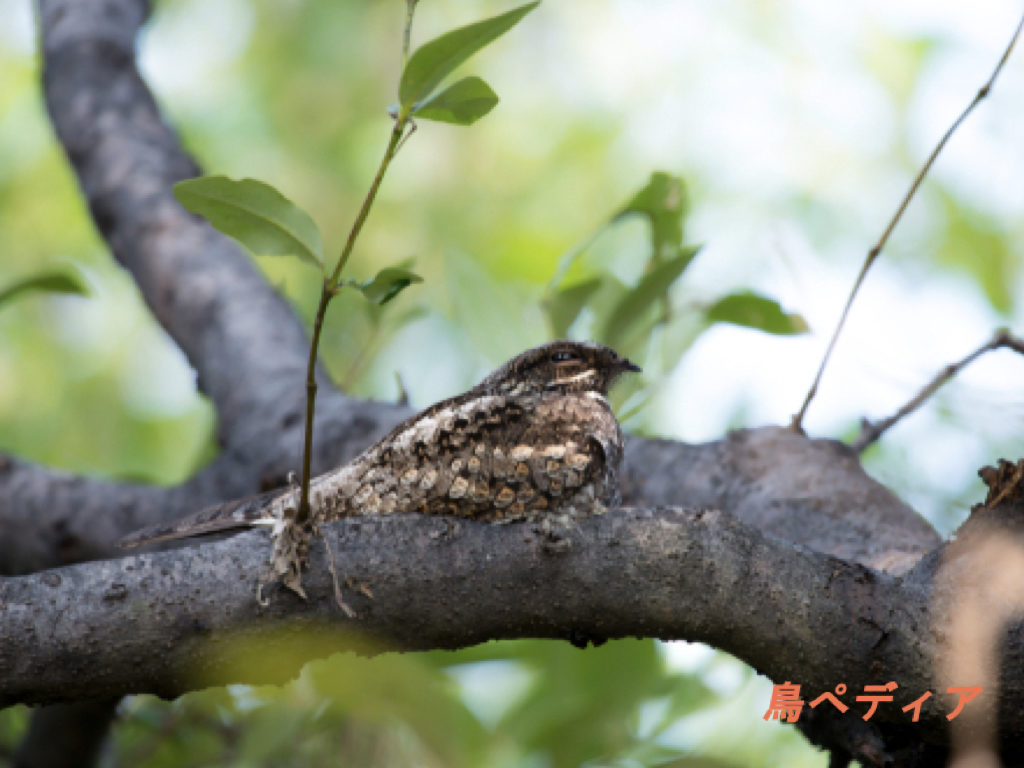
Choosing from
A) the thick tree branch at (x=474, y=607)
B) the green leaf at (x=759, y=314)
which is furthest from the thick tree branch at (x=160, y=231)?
the thick tree branch at (x=474, y=607)

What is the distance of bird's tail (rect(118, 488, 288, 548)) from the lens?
2047 millimetres

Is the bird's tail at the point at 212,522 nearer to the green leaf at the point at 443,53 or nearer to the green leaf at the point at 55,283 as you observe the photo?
the green leaf at the point at 443,53

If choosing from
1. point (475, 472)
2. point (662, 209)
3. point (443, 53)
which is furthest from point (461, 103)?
point (662, 209)

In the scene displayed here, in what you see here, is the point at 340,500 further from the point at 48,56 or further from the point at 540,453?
the point at 48,56

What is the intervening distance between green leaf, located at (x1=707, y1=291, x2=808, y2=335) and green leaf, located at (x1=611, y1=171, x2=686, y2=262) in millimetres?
279

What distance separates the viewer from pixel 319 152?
595 cm

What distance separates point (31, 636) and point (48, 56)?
3.97 metres

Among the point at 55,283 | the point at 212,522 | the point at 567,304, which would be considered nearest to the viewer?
the point at 212,522

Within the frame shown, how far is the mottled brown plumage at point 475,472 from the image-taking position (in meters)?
1.98

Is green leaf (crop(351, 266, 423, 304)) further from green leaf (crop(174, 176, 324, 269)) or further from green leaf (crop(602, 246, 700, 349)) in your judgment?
green leaf (crop(602, 246, 700, 349))

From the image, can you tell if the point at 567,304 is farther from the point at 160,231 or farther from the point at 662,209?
the point at 160,231

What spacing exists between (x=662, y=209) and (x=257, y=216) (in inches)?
65.5

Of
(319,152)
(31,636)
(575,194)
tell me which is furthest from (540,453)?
(319,152)

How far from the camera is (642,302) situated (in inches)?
116
